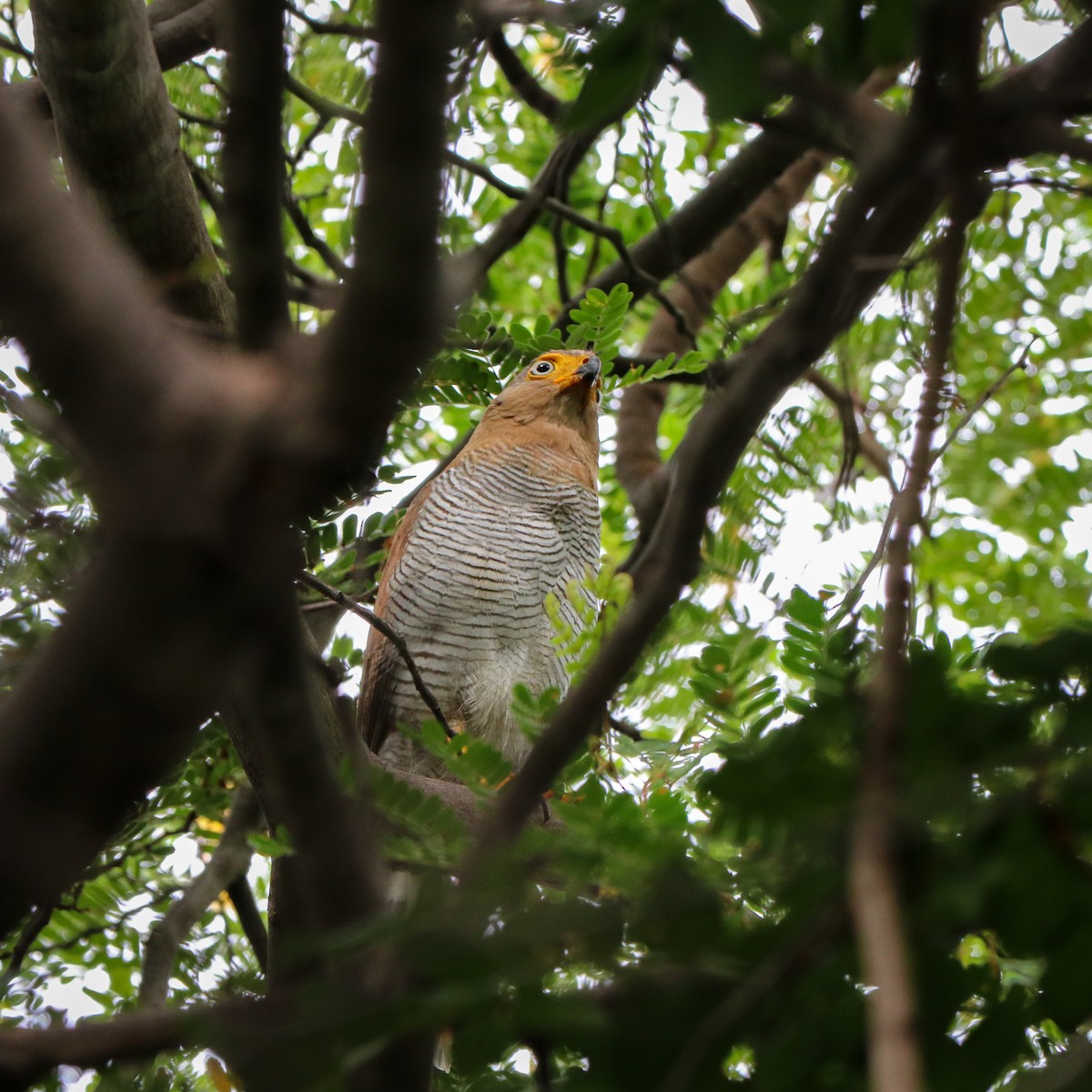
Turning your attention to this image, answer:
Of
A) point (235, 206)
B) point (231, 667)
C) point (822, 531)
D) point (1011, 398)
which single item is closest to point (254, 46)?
point (235, 206)

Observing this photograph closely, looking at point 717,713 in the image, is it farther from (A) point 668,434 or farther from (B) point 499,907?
(A) point 668,434

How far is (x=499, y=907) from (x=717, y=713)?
144 cm

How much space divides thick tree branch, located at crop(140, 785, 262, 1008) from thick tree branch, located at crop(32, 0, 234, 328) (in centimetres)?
171

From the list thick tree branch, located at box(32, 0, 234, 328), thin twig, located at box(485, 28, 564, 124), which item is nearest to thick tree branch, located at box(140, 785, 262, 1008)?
thick tree branch, located at box(32, 0, 234, 328)

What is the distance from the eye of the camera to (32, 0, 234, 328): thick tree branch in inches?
95.0

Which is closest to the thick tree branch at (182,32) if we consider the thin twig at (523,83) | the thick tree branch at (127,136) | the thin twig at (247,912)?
the thick tree branch at (127,136)

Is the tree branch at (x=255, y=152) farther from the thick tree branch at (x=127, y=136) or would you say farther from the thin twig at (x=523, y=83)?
the thin twig at (x=523, y=83)

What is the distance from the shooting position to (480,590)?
16.4 ft

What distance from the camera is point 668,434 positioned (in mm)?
6734

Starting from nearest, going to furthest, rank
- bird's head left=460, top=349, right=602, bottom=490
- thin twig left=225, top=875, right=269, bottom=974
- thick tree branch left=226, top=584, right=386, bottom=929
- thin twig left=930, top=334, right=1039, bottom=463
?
thick tree branch left=226, top=584, right=386, bottom=929 < thin twig left=930, top=334, right=1039, bottom=463 < thin twig left=225, top=875, right=269, bottom=974 < bird's head left=460, top=349, right=602, bottom=490

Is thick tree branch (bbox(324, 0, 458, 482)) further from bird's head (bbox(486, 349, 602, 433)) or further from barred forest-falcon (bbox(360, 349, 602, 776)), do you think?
bird's head (bbox(486, 349, 602, 433))

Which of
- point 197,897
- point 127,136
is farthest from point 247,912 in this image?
point 127,136

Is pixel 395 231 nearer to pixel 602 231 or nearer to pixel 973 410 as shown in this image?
pixel 973 410

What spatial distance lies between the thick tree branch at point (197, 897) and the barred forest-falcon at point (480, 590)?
0.75m
